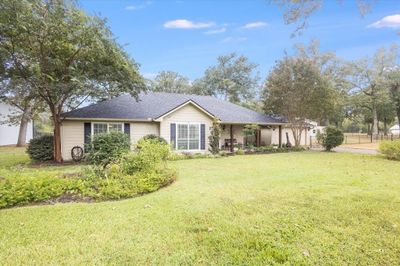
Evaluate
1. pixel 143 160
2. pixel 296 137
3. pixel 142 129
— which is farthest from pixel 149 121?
pixel 296 137

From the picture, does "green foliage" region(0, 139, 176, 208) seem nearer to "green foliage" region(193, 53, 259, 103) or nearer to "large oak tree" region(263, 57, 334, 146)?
"large oak tree" region(263, 57, 334, 146)

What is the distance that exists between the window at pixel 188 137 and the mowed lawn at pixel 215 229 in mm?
9896

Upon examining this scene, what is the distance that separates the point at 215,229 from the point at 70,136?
507 inches

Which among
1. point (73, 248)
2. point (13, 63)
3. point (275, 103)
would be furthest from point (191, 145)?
point (73, 248)

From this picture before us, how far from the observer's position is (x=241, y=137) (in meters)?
22.0

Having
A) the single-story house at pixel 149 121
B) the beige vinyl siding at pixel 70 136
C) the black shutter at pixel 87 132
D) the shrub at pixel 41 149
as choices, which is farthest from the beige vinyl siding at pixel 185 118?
the shrub at pixel 41 149

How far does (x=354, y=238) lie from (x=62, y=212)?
18.0ft

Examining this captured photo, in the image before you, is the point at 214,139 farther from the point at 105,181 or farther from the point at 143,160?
the point at 105,181

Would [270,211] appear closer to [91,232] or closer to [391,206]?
[391,206]

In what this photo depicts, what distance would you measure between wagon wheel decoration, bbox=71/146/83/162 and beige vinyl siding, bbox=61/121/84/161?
239 mm

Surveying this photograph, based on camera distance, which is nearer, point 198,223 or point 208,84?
point 198,223

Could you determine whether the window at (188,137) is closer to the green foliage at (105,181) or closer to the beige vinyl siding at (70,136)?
the beige vinyl siding at (70,136)

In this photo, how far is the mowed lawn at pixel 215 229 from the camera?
11.3ft

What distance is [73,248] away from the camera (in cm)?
369
